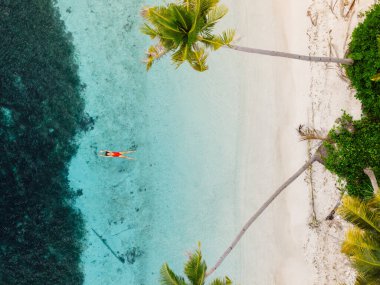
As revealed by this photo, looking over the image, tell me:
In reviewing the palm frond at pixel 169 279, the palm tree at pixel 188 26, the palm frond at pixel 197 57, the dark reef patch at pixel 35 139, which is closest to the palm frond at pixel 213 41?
the palm tree at pixel 188 26

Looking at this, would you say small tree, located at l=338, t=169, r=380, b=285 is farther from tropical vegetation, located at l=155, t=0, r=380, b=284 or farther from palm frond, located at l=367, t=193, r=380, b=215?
tropical vegetation, located at l=155, t=0, r=380, b=284

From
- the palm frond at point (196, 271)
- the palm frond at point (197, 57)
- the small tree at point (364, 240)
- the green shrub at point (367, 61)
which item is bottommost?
the small tree at point (364, 240)

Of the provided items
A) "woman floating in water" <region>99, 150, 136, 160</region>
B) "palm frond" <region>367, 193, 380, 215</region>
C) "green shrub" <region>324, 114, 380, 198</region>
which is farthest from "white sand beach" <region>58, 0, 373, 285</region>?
"palm frond" <region>367, 193, 380, 215</region>

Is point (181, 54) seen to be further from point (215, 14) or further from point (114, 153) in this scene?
point (114, 153)

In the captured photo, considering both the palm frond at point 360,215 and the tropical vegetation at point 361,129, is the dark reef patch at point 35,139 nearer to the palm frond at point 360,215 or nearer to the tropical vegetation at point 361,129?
the tropical vegetation at point 361,129

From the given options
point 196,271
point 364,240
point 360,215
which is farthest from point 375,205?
point 196,271

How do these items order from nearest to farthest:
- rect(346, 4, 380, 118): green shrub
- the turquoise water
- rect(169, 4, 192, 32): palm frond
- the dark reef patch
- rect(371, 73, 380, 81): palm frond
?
rect(169, 4, 192, 32): palm frond < rect(371, 73, 380, 81): palm frond < rect(346, 4, 380, 118): green shrub < the turquoise water < the dark reef patch
